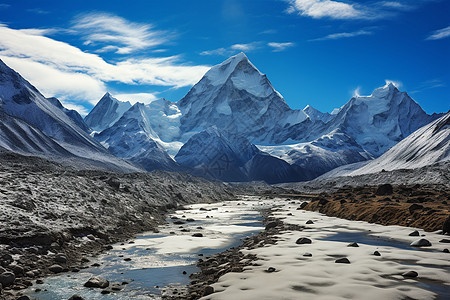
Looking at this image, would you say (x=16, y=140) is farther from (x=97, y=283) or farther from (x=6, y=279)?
(x=97, y=283)

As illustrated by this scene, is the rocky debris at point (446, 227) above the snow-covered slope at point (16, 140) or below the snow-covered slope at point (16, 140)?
below

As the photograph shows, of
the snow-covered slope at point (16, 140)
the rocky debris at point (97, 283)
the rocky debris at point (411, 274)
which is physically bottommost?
the rocky debris at point (97, 283)

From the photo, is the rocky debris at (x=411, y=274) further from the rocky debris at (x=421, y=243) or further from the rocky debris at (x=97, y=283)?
the rocky debris at (x=97, y=283)

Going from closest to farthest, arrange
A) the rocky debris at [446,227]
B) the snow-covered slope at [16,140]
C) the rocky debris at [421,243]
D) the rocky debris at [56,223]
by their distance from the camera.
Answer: the rocky debris at [56,223]
the rocky debris at [421,243]
the rocky debris at [446,227]
the snow-covered slope at [16,140]

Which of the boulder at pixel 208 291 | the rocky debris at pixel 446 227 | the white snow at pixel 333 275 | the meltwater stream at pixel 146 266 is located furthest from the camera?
the rocky debris at pixel 446 227

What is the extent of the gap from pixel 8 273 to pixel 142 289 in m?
5.67

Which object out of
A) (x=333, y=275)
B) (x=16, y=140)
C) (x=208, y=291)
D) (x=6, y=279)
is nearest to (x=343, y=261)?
(x=333, y=275)

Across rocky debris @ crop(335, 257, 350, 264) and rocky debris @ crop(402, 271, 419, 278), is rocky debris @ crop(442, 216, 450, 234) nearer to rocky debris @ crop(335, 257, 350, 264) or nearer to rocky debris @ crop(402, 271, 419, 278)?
rocky debris @ crop(335, 257, 350, 264)

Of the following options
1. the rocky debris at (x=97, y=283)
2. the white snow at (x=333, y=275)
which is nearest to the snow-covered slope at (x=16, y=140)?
the rocky debris at (x=97, y=283)

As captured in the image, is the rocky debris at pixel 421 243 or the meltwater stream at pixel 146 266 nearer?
the meltwater stream at pixel 146 266

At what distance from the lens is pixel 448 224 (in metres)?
25.3

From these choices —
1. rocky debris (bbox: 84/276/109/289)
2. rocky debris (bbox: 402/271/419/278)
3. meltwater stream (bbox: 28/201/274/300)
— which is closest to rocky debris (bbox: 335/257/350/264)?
rocky debris (bbox: 402/271/419/278)

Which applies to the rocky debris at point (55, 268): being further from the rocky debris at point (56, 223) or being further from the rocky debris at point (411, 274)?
the rocky debris at point (411, 274)

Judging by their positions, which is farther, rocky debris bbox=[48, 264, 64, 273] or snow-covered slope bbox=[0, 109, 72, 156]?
snow-covered slope bbox=[0, 109, 72, 156]
